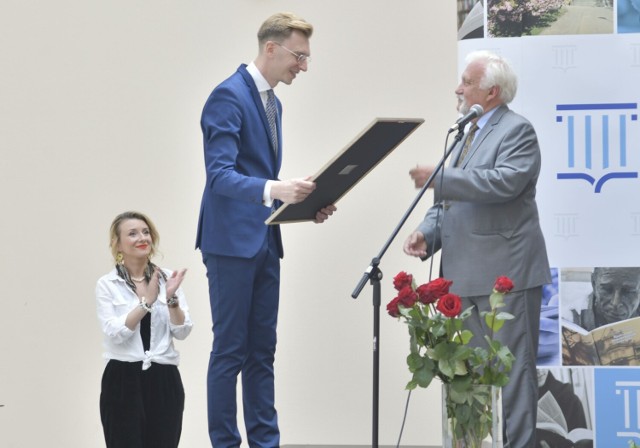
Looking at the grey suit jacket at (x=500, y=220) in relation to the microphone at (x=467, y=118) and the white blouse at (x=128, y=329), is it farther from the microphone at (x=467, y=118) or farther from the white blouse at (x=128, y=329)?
the white blouse at (x=128, y=329)

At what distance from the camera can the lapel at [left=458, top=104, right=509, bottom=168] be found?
3.89m

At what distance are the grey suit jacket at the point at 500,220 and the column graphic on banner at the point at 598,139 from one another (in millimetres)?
581

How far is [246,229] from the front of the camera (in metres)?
3.83

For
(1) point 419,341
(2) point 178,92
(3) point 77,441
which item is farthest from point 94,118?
(1) point 419,341

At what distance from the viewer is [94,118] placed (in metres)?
5.50

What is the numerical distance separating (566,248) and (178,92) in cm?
211

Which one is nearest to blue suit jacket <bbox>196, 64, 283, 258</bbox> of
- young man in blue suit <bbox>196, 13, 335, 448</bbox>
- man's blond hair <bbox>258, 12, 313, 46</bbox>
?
young man in blue suit <bbox>196, 13, 335, 448</bbox>

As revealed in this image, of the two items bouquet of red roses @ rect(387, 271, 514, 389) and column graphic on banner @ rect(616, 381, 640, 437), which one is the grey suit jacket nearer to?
bouquet of red roses @ rect(387, 271, 514, 389)

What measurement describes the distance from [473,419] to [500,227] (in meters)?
1.01

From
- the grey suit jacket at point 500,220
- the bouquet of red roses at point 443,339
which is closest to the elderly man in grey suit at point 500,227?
the grey suit jacket at point 500,220

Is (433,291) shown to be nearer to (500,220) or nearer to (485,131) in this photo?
(500,220)

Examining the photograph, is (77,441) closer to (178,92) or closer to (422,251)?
(178,92)

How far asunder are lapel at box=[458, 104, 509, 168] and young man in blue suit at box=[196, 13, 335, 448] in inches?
20.4

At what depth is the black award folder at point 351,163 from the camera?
3.38 m
